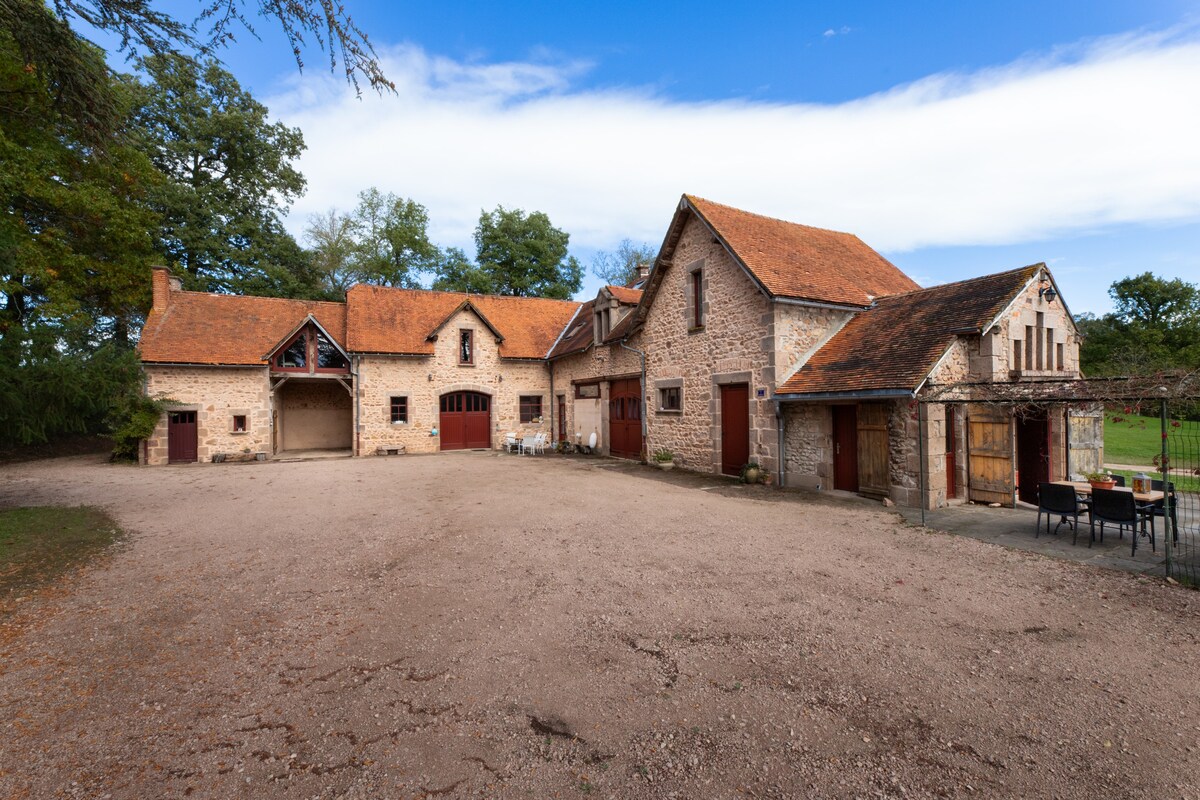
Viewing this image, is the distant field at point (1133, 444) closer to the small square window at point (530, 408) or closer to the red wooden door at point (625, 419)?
the red wooden door at point (625, 419)

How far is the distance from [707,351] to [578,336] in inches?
352

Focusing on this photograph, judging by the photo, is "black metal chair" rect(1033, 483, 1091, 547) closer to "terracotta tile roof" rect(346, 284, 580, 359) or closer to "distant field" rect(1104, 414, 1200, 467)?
"distant field" rect(1104, 414, 1200, 467)

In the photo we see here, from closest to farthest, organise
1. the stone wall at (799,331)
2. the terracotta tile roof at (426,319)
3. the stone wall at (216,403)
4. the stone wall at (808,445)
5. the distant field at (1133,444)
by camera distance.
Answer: the stone wall at (808,445)
the stone wall at (799,331)
the distant field at (1133,444)
the stone wall at (216,403)
the terracotta tile roof at (426,319)

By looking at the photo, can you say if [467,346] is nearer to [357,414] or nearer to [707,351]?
[357,414]

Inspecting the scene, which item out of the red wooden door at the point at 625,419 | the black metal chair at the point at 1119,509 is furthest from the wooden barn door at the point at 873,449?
the red wooden door at the point at 625,419

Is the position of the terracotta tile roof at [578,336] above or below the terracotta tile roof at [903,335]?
above

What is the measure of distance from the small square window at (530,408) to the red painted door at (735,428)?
36.5ft

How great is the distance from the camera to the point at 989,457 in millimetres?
9852

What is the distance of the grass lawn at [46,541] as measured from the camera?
19.4 feet

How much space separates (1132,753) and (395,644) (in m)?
4.81

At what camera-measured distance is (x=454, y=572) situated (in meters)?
6.00

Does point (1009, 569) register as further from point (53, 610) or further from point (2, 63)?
point (2, 63)

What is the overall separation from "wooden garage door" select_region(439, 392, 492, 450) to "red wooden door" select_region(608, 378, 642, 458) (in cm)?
622

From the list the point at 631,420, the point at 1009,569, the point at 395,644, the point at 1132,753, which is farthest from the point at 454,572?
the point at 631,420
